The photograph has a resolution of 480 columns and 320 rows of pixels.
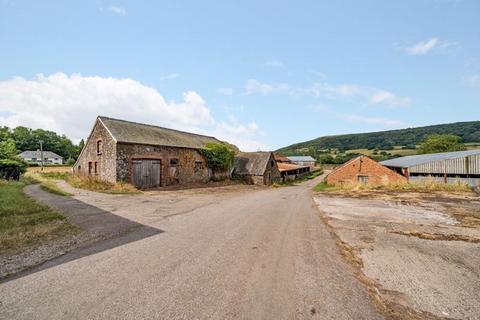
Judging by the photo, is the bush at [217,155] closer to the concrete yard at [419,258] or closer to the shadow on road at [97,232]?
the shadow on road at [97,232]

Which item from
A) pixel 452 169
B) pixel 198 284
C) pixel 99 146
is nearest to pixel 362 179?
pixel 452 169

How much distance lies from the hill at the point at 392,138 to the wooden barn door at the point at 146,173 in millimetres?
104036

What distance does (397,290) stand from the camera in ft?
12.5

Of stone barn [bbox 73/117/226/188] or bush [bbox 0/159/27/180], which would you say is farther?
bush [bbox 0/159/27/180]

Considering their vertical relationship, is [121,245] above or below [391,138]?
below

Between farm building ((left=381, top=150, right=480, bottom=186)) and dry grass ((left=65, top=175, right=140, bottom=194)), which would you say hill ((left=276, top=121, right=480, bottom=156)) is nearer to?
farm building ((left=381, top=150, right=480, bottom=186))

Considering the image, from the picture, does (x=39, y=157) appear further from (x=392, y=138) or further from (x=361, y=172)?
(x=392, y=138)

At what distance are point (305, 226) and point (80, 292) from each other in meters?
6.58

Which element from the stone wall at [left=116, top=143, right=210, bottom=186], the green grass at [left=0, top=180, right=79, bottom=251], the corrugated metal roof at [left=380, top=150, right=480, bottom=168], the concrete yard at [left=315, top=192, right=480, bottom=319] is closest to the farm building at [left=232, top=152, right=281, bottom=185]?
the stone wall at [left=116, top=143, right=210, bottom=186]

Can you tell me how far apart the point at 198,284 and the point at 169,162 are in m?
19.7

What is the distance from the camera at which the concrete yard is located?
3459 millimetres

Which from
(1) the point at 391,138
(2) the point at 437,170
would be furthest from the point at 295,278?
(1) the point at 391,138

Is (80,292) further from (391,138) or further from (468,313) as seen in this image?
(391,138)

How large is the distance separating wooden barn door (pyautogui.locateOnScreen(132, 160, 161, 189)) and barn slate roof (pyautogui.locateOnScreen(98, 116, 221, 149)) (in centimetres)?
180
